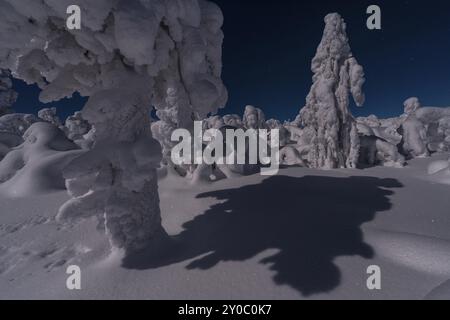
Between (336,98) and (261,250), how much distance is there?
552 inches

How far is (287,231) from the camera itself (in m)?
4.94

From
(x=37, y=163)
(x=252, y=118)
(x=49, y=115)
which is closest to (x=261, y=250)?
(x=37, y=163)

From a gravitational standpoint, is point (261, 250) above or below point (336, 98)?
below

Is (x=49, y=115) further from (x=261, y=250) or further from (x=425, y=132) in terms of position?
(x=425, y=132)

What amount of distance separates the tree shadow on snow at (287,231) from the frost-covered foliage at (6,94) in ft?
118

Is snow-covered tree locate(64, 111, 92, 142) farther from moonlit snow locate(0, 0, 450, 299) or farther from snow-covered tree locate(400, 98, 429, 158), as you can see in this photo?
snow-covered tree locate(400, 98, 429, 158)

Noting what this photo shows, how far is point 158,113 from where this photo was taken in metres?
9.80

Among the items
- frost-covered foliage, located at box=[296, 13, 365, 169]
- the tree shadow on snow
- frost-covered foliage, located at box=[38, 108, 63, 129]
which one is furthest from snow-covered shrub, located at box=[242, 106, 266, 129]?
frost-covered foliage, located at box=[38, 108, 63, 129]

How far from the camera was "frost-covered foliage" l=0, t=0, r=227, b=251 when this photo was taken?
3523 millimetres

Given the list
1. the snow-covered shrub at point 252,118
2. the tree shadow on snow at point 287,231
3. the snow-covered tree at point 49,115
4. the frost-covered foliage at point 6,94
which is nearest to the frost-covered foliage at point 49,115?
the snow-covered tree at point 49,115

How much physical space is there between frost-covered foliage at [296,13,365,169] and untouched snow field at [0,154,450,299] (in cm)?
755
